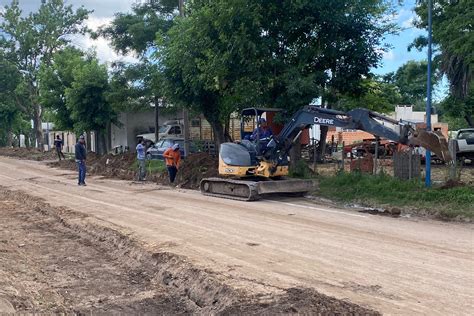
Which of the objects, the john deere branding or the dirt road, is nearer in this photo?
the dirt road

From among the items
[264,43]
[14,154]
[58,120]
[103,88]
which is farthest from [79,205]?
[14,154]

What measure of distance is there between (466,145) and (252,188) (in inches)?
581

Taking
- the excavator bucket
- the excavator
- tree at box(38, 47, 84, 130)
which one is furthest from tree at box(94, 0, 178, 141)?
the excavator bucket

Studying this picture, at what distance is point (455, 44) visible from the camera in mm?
15773

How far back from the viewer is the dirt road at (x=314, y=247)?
6727 millimetres

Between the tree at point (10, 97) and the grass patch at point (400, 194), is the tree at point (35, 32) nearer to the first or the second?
the tree at point (10, 97)

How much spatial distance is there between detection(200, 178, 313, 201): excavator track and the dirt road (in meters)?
0.41

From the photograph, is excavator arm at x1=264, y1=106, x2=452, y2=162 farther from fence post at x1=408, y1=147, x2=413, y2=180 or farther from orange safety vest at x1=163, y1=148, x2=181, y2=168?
orange safety vest at x1=163, y1=148, x2=181, y2=168

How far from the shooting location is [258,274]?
293 inches

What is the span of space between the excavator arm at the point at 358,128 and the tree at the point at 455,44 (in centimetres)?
318

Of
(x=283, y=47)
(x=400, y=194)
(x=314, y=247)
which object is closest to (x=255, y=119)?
(x=283, y=47)

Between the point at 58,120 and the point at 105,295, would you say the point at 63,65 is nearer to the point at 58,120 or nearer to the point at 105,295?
the point at 58,120

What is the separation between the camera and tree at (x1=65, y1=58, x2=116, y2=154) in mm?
34344

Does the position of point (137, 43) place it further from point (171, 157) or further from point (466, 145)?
point (466, 145)
